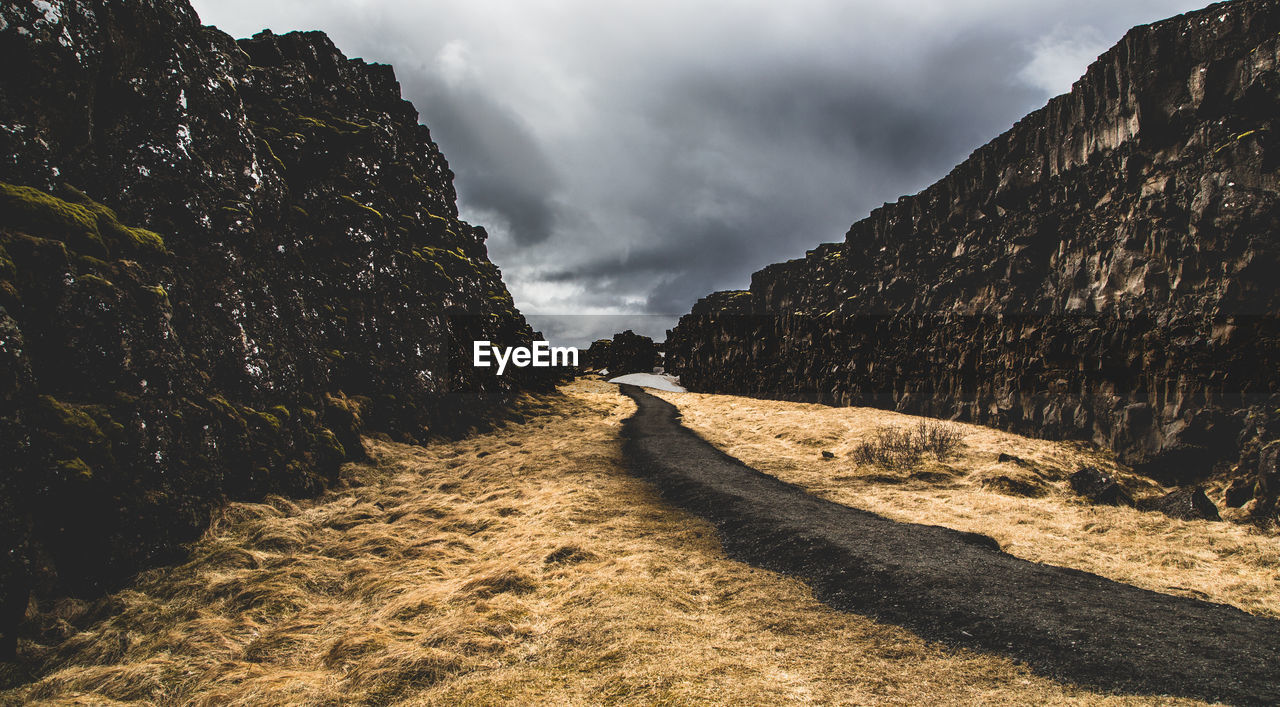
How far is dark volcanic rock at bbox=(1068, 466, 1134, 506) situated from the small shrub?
15.9 feet

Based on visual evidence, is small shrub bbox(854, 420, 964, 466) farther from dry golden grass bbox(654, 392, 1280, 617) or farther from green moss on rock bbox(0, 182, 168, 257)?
green moss on rock bbox(0, 182, 168, 257)

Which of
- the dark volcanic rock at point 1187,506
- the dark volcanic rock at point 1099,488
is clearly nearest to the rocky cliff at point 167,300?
the dark volcanic rock at point 1099,488

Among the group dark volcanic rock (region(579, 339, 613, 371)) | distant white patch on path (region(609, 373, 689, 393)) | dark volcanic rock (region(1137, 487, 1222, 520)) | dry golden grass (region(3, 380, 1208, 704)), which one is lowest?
dry golden grass (region(3, 380, 1208, 704))

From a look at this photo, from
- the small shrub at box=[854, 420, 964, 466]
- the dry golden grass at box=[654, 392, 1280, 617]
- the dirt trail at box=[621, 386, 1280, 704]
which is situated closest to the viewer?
the dirt trail at box=[621, 386, 1280, 704]

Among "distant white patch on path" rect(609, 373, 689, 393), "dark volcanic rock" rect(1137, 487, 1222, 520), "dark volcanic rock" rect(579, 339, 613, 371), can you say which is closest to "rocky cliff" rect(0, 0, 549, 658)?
"dark volcanic rock" rect(1137, 487, 1222, 520)

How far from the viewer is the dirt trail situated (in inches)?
252

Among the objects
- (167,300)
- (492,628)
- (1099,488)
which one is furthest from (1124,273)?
(167,300)

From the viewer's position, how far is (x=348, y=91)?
1406 inches

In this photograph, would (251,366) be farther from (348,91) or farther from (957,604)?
(348,91)

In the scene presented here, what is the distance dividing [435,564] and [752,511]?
898cm

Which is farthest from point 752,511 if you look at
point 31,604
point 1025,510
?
point 31,604

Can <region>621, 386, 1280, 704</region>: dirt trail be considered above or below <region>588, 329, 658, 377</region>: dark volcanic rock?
below

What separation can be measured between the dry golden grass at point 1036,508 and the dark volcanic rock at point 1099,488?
434 millimetres

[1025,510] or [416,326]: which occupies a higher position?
[416,326]
